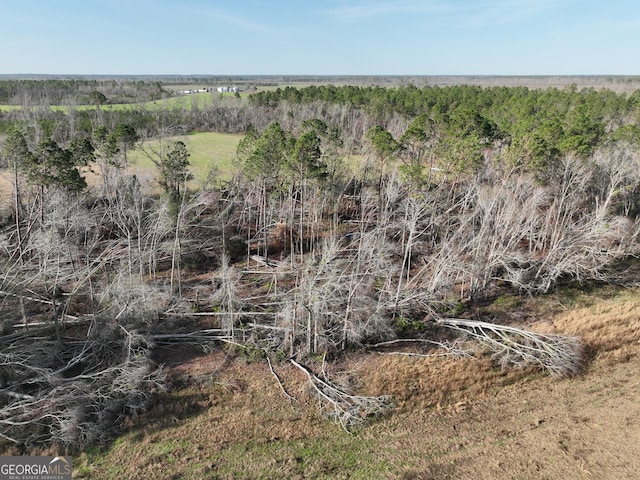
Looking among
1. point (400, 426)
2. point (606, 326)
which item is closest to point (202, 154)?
point (400, 426)

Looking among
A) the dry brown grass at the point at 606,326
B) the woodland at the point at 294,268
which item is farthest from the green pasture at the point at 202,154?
the dry brown grass at the point at 606,326

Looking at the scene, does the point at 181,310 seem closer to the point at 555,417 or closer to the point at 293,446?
the point at 293,446

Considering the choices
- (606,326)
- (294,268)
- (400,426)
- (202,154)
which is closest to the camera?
(400,426)

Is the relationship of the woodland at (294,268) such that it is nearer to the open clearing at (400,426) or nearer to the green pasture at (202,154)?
the open clearing at (400,426)

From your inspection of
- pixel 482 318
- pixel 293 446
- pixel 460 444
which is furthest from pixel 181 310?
pixel 482 318

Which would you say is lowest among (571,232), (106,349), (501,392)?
(501,392)

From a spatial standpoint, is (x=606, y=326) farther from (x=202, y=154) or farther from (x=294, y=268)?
(x=202, y=154)
